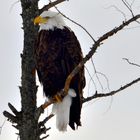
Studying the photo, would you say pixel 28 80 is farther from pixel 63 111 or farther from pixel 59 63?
pixel 59 63

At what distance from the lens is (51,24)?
4.27 m

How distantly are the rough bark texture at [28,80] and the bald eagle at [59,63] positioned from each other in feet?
1.81

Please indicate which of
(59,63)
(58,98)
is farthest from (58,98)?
(59,63)

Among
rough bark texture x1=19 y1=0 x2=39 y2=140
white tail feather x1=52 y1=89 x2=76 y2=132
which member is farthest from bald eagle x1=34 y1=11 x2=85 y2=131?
rough bark texture x1=19 y1=0 x2=39 y2=140

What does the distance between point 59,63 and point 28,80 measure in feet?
2.94

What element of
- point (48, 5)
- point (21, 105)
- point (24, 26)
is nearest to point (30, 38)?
point (24, 26)

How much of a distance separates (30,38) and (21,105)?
0.57 m

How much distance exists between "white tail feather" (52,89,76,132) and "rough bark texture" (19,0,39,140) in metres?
0.58

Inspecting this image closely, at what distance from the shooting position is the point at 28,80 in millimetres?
3234

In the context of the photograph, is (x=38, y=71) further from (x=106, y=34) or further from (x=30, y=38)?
(x=106, y=34)

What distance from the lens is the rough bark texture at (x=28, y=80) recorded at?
3.18m

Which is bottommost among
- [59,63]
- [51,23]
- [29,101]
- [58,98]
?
[29,101]

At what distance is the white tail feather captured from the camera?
376 cm

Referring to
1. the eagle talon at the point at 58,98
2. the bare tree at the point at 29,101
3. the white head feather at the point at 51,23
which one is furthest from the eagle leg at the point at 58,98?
the white head feather at the point at 51,23
